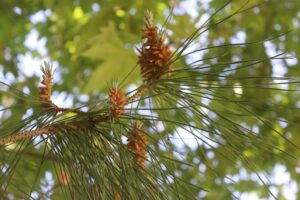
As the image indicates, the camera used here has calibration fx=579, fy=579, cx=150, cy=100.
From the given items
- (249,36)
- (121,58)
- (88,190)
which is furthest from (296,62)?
(88,190)

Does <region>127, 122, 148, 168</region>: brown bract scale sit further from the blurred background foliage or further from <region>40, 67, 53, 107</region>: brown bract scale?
the blurred background foliage

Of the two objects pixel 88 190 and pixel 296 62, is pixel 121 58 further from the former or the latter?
pixel 88 190

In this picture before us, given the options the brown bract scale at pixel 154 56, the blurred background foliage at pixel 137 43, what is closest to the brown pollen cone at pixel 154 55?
the brown bract scale at pixel 154 56

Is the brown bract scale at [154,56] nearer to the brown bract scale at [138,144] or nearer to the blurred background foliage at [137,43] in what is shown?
the brown bract scale at [138,144]

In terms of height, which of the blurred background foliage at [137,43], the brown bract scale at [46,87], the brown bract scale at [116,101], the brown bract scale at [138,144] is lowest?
the brown bract scale at [138,144]

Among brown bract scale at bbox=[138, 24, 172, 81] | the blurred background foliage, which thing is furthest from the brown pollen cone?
the blurred background foliage

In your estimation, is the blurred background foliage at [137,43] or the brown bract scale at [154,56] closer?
the brown bract scale at [154,56]

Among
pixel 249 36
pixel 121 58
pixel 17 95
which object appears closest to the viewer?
pixel 17 95
